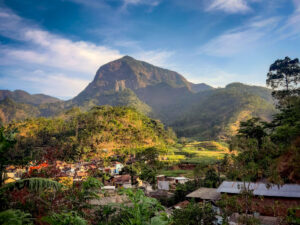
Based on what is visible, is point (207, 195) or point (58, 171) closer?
point (58, 171)

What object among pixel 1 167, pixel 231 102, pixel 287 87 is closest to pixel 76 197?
pixel 1 167

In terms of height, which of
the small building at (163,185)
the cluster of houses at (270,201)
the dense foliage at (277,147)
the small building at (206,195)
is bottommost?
the small building at (163,185)

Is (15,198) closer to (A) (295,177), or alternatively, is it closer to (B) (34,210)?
(B) (34,210)

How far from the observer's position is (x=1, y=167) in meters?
3.53

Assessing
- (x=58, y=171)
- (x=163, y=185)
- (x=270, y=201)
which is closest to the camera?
(x=58, y=171)

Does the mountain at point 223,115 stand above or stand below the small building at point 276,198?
above

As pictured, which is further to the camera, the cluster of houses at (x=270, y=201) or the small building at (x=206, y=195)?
the small building at (x=206, y=195)

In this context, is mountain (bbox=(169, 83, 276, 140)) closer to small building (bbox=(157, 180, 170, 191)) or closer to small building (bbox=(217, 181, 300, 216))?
small building (bbox=(157, 180, 170, 191))

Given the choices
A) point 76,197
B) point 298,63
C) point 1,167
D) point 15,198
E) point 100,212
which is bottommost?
point 100,212

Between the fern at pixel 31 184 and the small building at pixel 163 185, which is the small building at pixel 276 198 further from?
the small building at pixel 163 185

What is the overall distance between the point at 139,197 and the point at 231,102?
10500 cm

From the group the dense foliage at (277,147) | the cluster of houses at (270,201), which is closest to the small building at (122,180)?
the dense foliage at (277,147)

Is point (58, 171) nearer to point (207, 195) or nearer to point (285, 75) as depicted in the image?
point (207, 195)

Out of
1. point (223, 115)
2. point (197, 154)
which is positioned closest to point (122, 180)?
point (197, 154)
